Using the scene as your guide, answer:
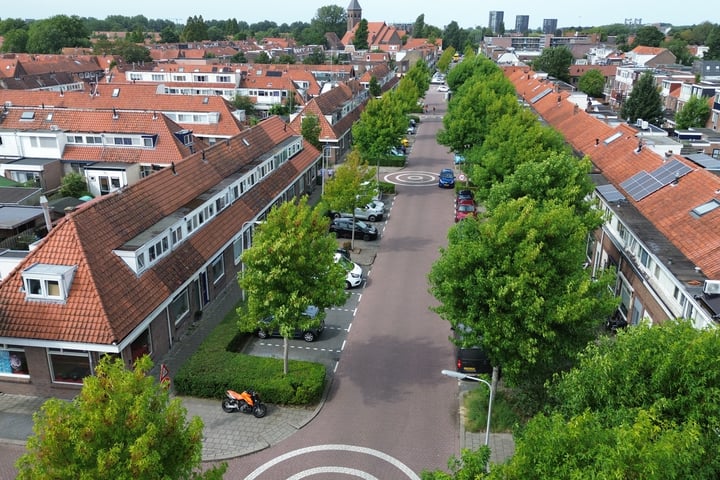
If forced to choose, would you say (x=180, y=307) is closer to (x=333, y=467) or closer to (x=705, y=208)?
(x=333, y=467)

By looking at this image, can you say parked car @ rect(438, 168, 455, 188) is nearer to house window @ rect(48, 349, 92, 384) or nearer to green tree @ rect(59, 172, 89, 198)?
green tree @ rect(59, 172, 89, 198)

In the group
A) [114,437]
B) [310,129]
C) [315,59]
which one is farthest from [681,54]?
[114,437]

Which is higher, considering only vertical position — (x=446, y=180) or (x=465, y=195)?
(x=465, y=195)

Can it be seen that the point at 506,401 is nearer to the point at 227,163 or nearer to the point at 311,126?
the point at 227,163

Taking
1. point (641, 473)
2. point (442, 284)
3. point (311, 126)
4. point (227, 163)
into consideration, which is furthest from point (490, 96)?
point (641, 473)

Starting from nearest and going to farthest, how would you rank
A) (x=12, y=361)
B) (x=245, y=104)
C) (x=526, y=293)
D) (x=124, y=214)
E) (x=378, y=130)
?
(x=526, y=293), (x=12, y=361), (x=124, y=214), (x=378, y=130), (x=245, y=104)

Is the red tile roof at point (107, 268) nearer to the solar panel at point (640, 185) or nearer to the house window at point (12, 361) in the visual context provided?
the house window at point (12, 361)

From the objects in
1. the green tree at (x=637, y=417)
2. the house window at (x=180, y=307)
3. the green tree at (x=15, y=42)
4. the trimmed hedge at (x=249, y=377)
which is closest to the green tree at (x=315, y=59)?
the green tree at (x=15, y=42)

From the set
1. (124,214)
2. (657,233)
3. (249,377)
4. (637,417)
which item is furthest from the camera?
(657,233)
